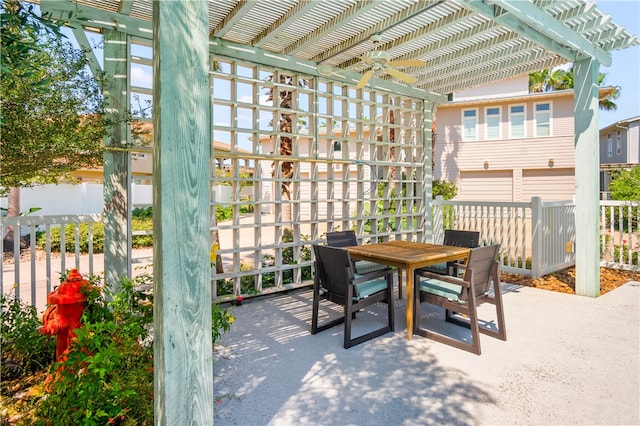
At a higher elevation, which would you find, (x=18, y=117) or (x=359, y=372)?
(x=18, y=117)

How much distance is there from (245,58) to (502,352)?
4090 millimetres

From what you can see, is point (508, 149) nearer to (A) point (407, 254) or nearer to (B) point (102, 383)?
(A) point (407, 254)

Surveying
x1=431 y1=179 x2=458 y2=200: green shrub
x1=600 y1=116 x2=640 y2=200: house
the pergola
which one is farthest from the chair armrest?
x1=600 y1=116 x2=640 y2=200: house

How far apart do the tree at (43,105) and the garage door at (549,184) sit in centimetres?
1407

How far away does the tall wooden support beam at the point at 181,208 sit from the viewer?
151 cm

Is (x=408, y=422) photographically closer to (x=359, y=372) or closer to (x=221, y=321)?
(x=359, y=372)

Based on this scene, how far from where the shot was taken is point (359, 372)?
2.84m

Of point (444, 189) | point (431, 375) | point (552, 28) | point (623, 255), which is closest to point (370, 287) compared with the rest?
point (431, 375)

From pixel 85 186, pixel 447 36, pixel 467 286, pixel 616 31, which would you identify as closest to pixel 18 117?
pixel 467 286

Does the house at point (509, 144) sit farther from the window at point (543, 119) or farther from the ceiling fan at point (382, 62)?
the ceiling fan at point (382, 62)

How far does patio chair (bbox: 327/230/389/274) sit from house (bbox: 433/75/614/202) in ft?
33.9

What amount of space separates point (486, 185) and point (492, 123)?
2.30m

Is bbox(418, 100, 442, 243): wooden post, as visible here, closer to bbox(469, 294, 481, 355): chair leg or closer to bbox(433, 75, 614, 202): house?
bbox(469, 294, 481, 355): chair leg

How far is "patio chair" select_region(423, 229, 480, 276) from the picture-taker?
424 cm
